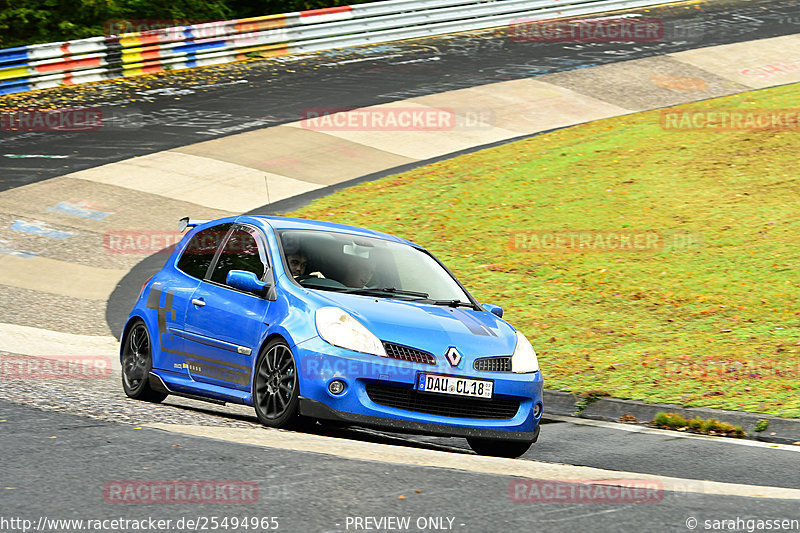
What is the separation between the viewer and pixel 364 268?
806 cm

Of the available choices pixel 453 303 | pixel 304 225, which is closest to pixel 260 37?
pixel 304 225

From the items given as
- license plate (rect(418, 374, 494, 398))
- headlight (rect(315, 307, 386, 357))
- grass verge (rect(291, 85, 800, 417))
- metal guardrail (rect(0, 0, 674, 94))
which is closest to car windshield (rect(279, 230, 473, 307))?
headlight (rect(315, 307, 386, 357))

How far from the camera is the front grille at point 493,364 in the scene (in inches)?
283

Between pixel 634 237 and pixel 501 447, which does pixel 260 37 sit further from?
pixel 501 447

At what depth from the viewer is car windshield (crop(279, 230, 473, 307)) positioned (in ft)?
25.7

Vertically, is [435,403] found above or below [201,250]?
below

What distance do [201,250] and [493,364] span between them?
2.78 m

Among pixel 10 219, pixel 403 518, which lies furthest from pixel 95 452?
pixel 10 219

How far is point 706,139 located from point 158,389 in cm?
1456

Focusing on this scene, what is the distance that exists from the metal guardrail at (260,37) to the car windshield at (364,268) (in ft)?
57.6

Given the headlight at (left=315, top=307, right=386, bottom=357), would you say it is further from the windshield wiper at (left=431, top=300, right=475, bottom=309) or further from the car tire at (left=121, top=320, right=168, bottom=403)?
the car tire at (left=121, top=320, right=168, bottom=403)

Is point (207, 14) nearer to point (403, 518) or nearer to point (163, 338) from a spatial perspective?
point (163, 338)

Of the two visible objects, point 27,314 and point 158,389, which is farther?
point 27,314

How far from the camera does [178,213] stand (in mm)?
17172
